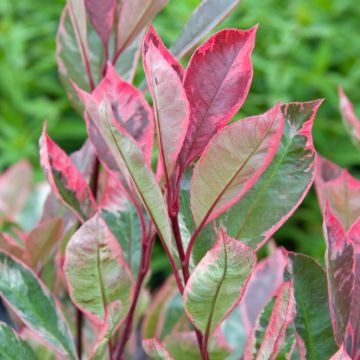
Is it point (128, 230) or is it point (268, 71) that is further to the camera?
point (268, 71)

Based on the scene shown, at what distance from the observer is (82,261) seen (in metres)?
0.71

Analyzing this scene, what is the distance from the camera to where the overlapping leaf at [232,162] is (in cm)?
64

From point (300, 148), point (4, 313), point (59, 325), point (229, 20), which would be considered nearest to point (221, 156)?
point (300, 148)

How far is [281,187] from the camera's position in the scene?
0.75 m

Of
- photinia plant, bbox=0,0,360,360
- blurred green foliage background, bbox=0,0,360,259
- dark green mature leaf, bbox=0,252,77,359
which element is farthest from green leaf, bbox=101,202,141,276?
blurred green foliage background, bbox=0,0,360,259

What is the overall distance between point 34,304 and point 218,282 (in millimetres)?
235

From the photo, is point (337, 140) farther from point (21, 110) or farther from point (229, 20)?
point (21, 110)

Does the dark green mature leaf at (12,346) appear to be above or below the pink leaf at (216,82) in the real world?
below

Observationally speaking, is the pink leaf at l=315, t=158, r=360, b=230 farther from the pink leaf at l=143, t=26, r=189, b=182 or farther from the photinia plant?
the pink leaf at l=143, t=26, r=189, b=182

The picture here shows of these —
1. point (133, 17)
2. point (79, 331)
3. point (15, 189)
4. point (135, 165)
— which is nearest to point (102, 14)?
point (133, 17)

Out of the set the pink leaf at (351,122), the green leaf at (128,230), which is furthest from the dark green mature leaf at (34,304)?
the pink leaf at (351,122)

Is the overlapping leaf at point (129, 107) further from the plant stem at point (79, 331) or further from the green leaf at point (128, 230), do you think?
the plant stem at point (79, 331)

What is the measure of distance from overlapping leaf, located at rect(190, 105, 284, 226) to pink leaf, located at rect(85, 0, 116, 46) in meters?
0.26

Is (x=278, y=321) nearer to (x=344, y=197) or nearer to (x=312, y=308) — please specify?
(x=312, y=308)
